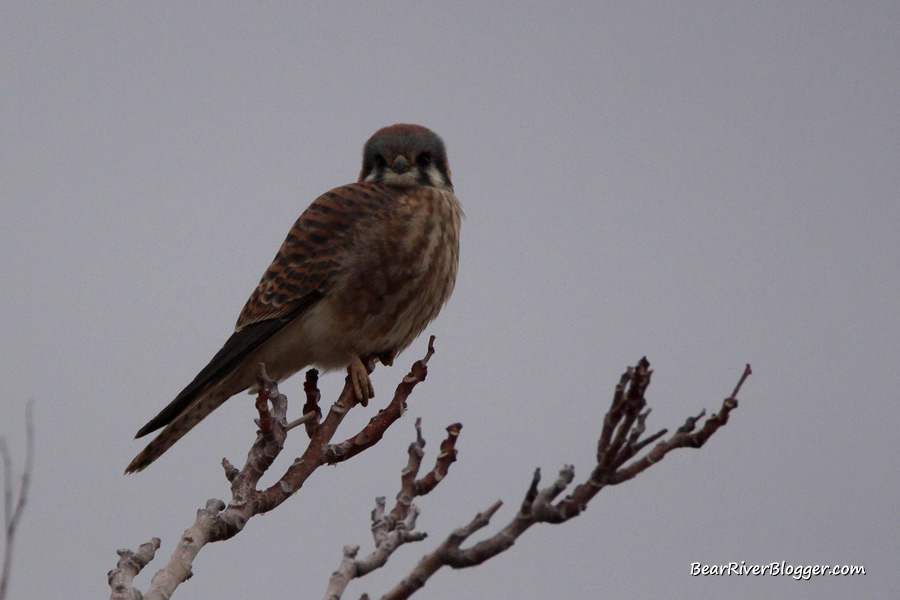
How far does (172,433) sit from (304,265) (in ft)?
2.54

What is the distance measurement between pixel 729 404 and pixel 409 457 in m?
0.79

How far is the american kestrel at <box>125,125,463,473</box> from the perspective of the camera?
3.67 metres

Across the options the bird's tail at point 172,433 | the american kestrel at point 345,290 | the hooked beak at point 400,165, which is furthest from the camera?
the hooked beak at point 400,165

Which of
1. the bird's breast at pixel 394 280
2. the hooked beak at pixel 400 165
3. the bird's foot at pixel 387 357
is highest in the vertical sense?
the hooked beak at pixel 400 165

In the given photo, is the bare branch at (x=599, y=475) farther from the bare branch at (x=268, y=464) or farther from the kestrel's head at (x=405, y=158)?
the kestrel's head at (x=405, y=158)

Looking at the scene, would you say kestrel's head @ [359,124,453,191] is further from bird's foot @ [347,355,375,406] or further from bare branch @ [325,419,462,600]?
bare branch @ [325,419,462,600]

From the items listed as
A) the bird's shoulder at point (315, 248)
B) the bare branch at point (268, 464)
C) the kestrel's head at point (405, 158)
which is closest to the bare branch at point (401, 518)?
the bare branch at point (268, 464)

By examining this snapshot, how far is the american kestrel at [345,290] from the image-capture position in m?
3.67

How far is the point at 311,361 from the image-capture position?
3.79m

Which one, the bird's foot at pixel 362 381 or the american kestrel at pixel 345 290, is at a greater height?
the american kestrel at pixel 345 290

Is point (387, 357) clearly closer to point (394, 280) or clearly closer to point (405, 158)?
point (394, 280)

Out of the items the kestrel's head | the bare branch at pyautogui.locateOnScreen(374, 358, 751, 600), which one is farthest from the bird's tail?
the bare branch at pyautogui.locateOnScreen(374, 358, 751, 600)

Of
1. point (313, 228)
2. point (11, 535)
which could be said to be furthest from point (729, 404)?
point (313, 228)

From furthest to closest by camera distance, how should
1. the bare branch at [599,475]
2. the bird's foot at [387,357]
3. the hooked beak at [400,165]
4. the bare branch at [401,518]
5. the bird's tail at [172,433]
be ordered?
the hooked beak at [400,165], the bird's foot at [387,357], the bird's tail at [172,433], the bare branch at [401,518], the bare branch at [599,475]
